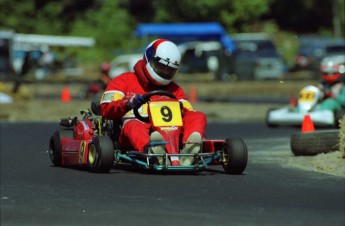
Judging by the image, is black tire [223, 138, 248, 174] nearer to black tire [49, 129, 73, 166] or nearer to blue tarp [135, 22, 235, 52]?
black tire [49, 129, 73, 166]

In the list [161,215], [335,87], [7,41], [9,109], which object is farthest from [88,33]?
[161,215]

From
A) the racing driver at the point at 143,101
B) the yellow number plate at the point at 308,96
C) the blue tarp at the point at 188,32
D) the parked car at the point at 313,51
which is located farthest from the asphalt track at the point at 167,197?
the blue tarp at the point at 188,32

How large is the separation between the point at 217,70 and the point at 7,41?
946cm

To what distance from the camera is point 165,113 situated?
12648mm

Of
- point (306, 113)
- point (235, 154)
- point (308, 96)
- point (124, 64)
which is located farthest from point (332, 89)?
point (124, 64)

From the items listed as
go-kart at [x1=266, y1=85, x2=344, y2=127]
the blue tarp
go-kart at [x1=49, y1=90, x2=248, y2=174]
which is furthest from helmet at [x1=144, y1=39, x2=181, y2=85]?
the blue tarp

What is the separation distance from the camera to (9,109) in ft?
93.7

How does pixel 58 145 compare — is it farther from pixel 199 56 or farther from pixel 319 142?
pixel 199 56

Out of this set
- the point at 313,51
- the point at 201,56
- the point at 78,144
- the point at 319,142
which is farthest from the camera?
the point at 313,51

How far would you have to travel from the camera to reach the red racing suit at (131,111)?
1250 cm

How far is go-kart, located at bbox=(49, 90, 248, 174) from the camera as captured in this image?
12.2 meters

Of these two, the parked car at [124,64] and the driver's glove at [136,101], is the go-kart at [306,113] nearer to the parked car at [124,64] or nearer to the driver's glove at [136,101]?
the driver's glove at [136,101]

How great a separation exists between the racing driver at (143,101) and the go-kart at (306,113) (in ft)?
26.4

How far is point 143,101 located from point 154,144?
63 centimetres
